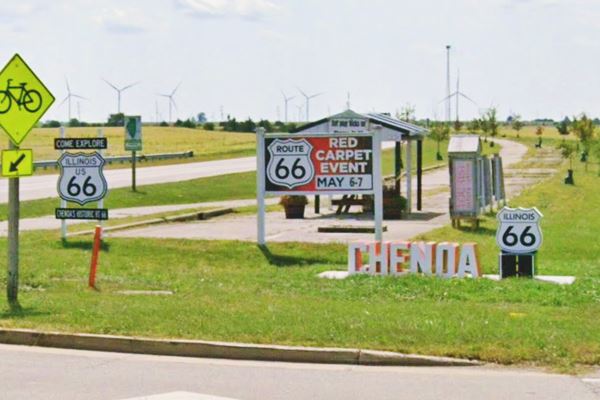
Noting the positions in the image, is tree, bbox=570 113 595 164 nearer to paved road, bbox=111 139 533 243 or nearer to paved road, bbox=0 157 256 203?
paved road, bbox=0 157 256 203

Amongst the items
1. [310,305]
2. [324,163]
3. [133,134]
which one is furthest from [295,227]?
[133,134]

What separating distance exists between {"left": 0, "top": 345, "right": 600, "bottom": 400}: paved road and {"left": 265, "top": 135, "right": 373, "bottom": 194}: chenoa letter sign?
34.0 ft

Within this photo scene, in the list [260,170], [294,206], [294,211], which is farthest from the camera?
[294,211]

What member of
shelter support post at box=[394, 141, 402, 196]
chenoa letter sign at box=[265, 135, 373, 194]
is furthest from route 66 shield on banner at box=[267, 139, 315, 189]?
shelter support post at box=[394, 141, 402, 196]

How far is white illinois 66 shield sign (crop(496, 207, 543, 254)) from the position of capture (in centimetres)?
1600

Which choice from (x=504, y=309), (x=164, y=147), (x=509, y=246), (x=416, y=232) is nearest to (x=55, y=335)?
(x=504, y=309)

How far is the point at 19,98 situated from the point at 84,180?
5.32 metres

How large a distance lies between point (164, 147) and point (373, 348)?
81858mm

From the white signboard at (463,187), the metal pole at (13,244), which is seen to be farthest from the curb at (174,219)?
the metal pole at (13,244)

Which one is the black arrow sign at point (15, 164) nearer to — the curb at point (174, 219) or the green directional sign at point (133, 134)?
the curb at point (174, 219)

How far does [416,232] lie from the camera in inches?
999

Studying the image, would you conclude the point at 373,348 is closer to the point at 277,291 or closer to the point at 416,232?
the point at 277,291

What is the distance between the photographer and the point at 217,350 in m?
10.9

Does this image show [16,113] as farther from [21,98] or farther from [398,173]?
[398,173]
